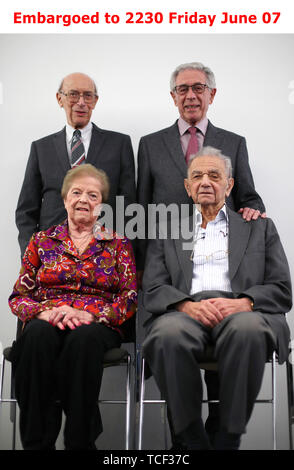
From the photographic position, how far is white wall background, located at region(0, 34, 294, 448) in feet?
11.5

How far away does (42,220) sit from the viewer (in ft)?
9.94

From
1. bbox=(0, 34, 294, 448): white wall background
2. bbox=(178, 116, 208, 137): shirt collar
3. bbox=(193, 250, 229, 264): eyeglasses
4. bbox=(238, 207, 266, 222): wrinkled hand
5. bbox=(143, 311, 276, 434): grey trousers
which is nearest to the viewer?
bbox=(143, 311, 276, 434): grey trousers

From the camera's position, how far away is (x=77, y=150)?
309 centimetres

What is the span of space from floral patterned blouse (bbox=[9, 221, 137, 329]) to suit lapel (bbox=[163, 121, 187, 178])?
0.55 metres

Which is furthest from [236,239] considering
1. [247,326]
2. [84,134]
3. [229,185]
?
[84,134]

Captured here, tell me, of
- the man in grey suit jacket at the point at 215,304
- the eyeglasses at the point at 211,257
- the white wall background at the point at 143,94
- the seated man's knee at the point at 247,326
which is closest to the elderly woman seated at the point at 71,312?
the man in grey suit jacket at the point at 215,304

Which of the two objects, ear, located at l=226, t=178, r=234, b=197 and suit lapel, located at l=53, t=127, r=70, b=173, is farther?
suit lapel, located at l=53, t=127, r=70, b=173

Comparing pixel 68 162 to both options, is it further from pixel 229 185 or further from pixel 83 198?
pixel 229 185

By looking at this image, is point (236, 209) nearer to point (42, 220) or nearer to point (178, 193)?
point (178, 193)

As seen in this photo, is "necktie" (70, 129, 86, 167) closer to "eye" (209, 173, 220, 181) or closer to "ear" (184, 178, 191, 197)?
"ear" (184, 178, 191, 197)

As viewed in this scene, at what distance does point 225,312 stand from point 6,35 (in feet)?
7.47

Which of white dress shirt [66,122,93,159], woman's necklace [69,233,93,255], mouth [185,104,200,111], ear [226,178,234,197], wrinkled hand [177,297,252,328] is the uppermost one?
mouth [185,104,200,111]

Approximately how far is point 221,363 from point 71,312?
2.17 ft

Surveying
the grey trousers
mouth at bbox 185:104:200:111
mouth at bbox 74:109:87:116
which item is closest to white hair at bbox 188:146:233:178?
mouth at bbox 185:104:200:111
